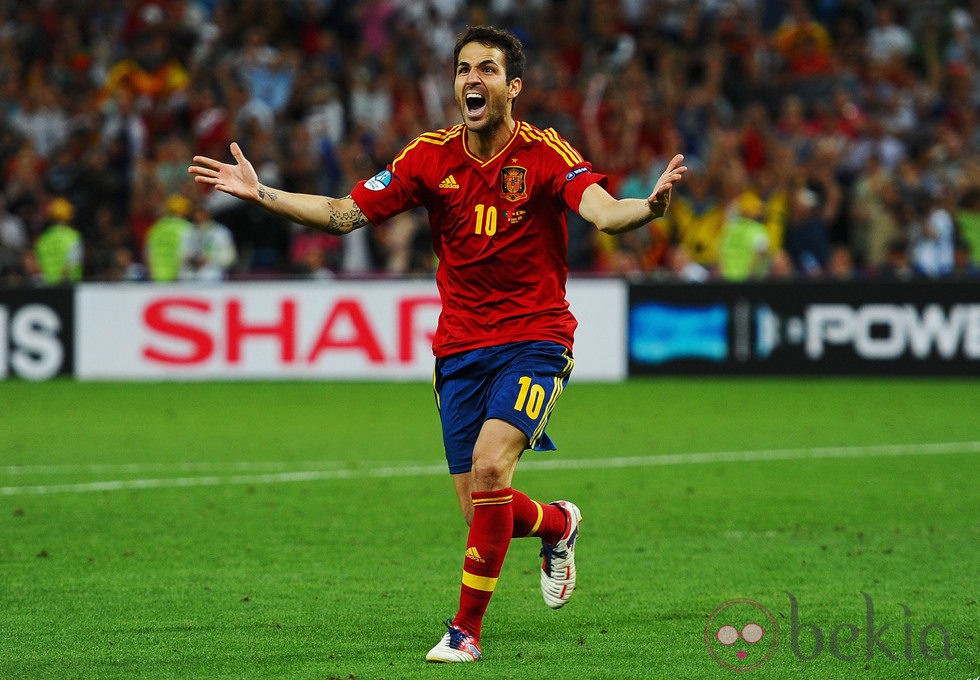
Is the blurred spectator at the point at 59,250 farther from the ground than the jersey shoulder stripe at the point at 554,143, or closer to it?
closer to it

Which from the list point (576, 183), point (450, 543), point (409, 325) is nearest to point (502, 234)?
point (576, 183)

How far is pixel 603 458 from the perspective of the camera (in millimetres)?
11852

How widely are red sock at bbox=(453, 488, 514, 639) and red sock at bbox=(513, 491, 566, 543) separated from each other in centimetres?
43

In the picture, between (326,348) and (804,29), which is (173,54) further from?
(804,29)

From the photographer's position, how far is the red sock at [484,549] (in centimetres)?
581

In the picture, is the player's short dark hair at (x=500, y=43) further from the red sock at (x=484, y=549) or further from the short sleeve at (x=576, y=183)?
the red sock at (x=484, y=549)

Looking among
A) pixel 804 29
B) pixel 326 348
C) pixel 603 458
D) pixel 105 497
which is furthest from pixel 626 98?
pixel 105 497

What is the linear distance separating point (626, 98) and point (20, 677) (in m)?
16.6

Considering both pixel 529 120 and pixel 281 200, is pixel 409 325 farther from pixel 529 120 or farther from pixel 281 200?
pixel 281 200

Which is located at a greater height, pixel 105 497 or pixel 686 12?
pixel 686 12

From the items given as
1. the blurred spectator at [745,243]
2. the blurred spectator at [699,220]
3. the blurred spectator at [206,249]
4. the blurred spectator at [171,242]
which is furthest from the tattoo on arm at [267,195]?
the blurred spectator at [171,242]

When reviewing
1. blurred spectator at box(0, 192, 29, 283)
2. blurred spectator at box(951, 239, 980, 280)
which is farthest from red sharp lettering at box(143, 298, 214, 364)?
blurred spectator at box(951, 239, 980, 280)

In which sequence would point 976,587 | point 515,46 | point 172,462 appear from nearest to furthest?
point 515,46 < point 976,587 < point 172,462

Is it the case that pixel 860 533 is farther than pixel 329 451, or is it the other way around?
pixel 329 451
